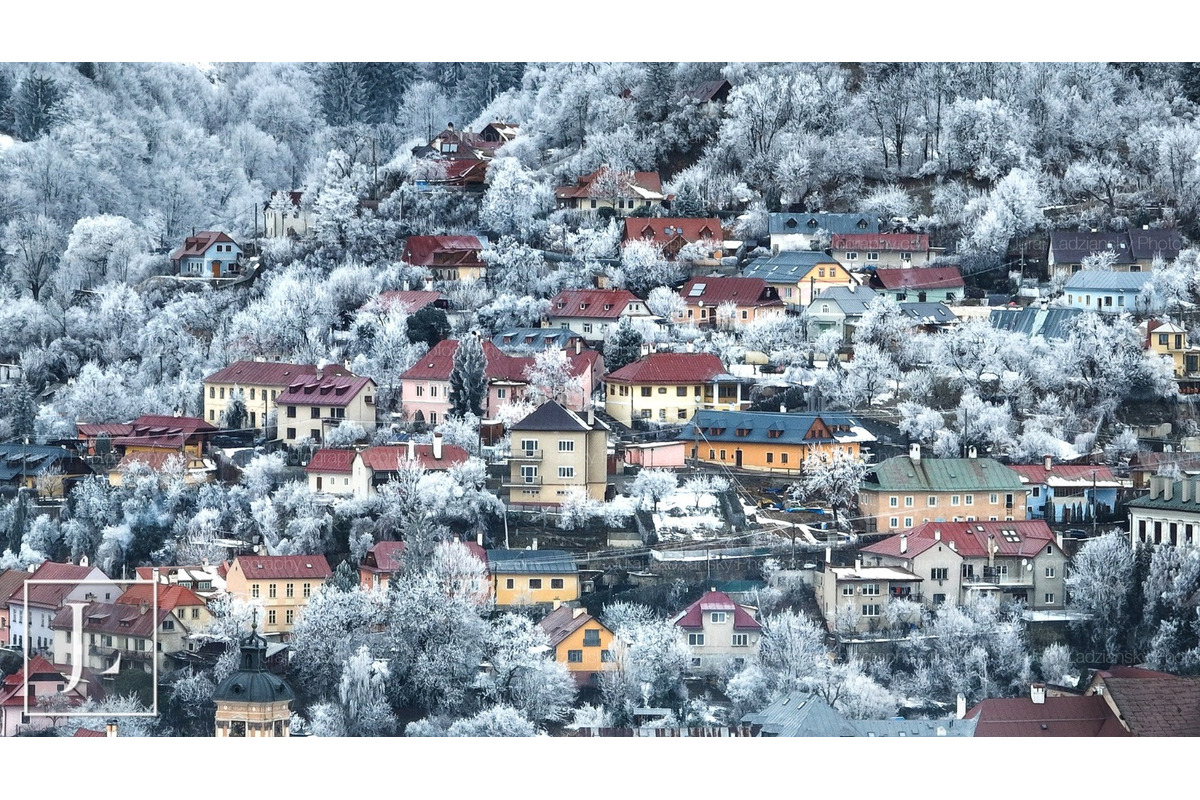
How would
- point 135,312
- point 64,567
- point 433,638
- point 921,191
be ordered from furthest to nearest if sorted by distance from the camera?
point 921,191 → point 135,312 → point 64,567 → point 433,638

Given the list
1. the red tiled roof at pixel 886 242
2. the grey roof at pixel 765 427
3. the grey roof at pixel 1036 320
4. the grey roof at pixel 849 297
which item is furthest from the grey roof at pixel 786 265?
the grey roof at pixel 765 427

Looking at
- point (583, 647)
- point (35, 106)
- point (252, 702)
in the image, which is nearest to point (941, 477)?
point (583, 647)

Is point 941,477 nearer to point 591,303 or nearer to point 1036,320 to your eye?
point 1036,320

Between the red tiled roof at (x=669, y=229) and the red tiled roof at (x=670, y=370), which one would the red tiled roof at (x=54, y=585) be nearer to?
the red tiled roof at (x=670, y=370)

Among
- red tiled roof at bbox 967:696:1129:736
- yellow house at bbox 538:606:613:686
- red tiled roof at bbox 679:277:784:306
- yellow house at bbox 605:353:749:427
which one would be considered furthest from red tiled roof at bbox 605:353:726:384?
red tiled roof at bbox 967:696:1129:736

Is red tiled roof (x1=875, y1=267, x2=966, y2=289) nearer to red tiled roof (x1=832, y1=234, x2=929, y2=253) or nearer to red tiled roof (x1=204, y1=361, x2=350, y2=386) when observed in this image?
red tiled roof (x1=832, y1=234, x2=929, y2=253)

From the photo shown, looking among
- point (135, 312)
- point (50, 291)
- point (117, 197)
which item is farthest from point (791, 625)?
point (117, 197)

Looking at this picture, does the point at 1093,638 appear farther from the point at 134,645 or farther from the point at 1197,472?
the point at 134,645
